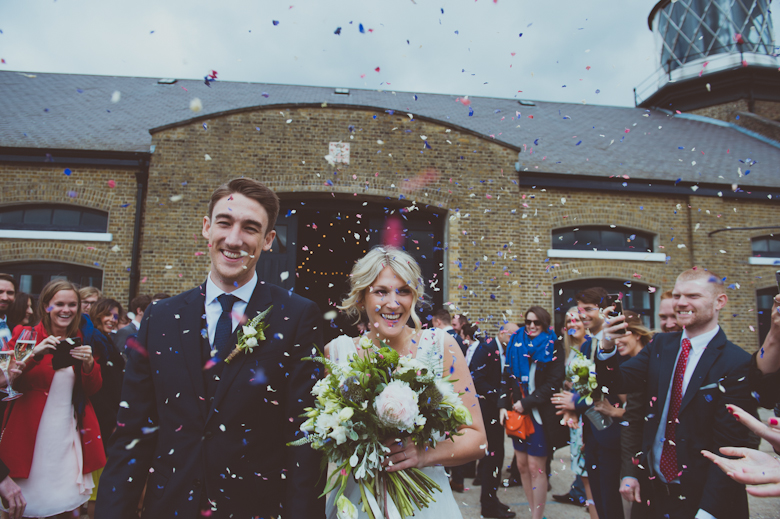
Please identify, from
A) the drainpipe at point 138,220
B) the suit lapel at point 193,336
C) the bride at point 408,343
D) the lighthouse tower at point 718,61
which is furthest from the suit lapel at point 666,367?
the lighthouse tower at point 718,61

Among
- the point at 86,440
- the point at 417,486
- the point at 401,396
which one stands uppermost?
the point at 401,396

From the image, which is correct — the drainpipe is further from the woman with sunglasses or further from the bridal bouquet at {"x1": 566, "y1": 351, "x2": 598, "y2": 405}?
the bridal bouquet at {"x1": 566, "y1": 351, "x2": 598, "y2": 405}

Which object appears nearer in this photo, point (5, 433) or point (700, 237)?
point (5, 433)

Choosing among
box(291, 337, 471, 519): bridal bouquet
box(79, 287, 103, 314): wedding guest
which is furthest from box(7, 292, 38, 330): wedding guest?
box(291, 337, 471, 519): bridal bouquet

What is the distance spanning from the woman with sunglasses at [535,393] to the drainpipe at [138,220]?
8590 mm

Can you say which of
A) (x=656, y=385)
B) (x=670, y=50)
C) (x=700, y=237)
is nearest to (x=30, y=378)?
(x=656, y=385)

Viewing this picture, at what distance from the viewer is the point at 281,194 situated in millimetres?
10570

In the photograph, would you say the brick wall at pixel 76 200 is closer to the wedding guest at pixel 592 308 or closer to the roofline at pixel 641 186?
the roofline at pixel 641 186

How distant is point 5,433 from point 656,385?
4697mm

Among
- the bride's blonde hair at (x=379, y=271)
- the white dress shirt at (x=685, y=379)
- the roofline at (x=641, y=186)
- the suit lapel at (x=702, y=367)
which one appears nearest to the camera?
the bride's blonde hair at (x=379, y=271)

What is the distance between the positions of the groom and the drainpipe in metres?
9.14

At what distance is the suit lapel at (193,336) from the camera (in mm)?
1948

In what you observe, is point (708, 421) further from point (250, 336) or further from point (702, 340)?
point (250, 336)

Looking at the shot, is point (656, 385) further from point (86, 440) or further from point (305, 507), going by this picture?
point (86, 440)
